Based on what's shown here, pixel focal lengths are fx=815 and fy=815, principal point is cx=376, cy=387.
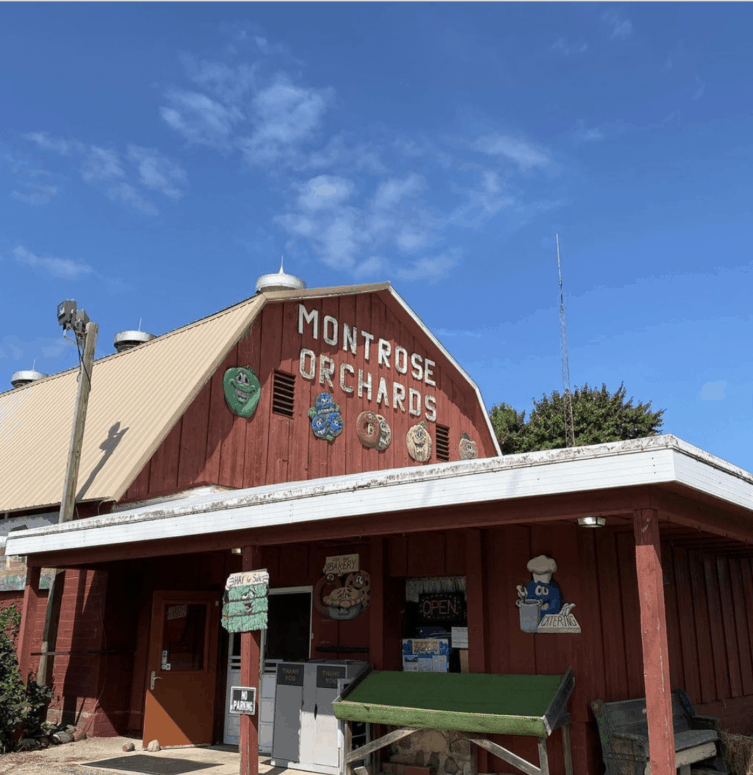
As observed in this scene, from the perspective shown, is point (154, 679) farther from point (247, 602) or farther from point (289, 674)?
point (247, 602)

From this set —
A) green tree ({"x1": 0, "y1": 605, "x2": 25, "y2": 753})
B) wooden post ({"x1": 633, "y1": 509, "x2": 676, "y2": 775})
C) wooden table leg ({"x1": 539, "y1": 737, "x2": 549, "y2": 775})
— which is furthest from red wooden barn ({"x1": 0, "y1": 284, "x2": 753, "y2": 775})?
wooden table leg ({"x1": 539, "y1": 737, "x2": 549, "y2": 775})

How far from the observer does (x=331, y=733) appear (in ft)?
32.4

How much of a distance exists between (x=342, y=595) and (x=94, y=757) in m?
4.18

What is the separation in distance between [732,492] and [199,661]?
27.9 feet

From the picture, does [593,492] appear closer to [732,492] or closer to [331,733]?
[732,492]

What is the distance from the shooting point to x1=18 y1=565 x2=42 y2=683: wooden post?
12047mm

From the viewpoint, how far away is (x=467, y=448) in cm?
2053

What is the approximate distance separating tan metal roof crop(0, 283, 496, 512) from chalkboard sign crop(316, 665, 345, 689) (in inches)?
196

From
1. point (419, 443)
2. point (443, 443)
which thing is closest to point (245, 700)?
point (419, 443)

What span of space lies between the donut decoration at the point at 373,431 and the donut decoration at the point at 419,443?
0.70m

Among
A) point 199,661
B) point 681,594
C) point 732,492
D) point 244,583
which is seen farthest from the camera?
point 199,661

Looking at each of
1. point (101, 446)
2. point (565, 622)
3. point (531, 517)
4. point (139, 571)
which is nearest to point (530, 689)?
point (565, 622)

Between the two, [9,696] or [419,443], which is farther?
[419,443]

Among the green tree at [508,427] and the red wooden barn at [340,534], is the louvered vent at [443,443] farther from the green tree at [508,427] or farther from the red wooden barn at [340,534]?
the green tree at [508,427]
